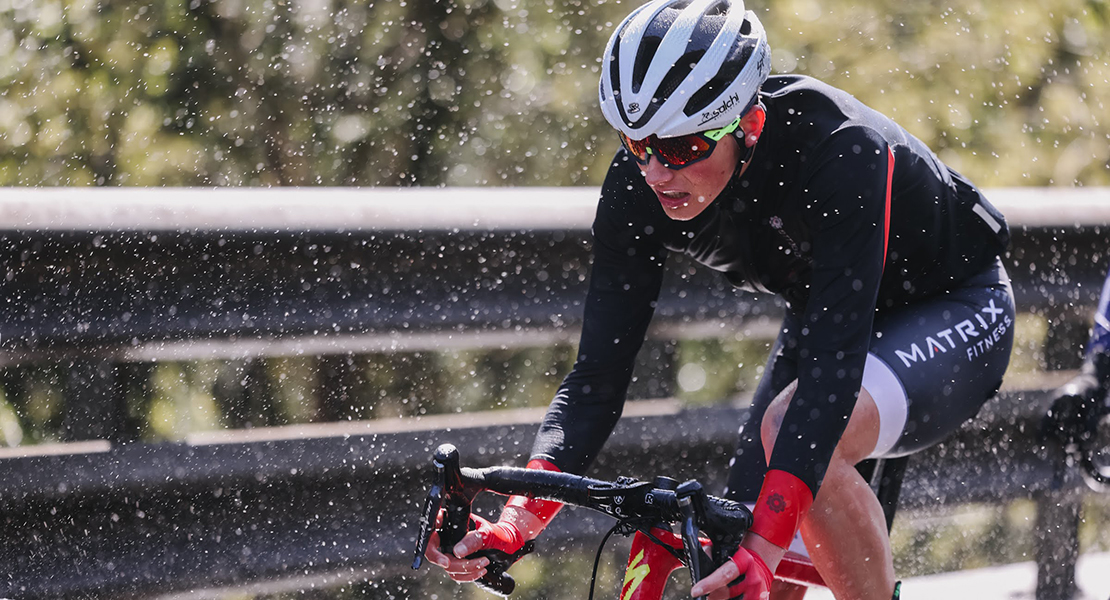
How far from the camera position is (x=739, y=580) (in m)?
1.94

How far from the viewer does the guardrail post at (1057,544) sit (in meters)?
3.89

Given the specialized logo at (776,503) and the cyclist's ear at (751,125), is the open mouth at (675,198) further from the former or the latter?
the specialized logo at (776,503)

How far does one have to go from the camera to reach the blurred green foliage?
26.7 ft

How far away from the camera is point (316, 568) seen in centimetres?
308

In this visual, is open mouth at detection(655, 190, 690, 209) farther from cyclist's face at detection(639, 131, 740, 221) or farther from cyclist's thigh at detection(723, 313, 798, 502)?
cyclist's thigh at detection(723, 313, 798, 502)

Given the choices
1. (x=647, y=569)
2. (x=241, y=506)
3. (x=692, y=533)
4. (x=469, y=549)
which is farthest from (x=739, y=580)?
(x=241, y=506)

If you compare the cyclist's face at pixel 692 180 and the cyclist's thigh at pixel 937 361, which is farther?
the cyclist's thigh at pixel 937 361

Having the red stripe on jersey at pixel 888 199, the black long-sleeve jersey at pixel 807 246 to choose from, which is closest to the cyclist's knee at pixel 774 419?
the black long-sleeve jersey at pixel 807 246

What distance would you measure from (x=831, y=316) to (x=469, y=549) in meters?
0.88

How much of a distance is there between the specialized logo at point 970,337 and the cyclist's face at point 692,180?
60 centimetres

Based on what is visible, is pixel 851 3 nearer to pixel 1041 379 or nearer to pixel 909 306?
pixel 1041 379

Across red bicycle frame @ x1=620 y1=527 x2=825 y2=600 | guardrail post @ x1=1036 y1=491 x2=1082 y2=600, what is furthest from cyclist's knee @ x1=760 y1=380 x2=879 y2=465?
guardrail post @ x1=1036 y1=491 x2=1082 y2=600

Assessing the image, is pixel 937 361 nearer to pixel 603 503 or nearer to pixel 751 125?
pixel 751 125

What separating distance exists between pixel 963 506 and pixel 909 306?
54.1 inches
